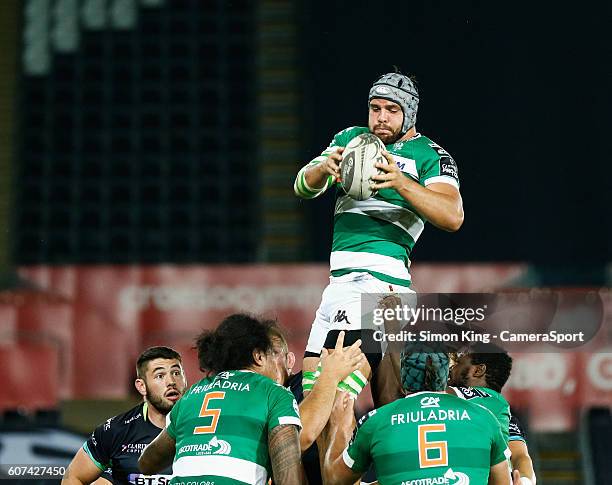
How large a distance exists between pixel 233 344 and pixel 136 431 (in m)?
1.89

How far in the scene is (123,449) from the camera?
6.32 metres

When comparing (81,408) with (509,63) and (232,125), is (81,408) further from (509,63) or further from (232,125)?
(509,63)

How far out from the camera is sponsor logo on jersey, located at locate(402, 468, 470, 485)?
4297 mm

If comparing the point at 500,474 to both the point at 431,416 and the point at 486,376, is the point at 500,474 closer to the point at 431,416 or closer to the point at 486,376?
the point at 431,416

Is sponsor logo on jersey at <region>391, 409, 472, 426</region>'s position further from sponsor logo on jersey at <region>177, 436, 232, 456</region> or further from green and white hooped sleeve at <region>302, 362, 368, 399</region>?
sponsor logo on jersey at <region>177, 436, 232, 456</region>

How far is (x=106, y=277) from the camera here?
1442 centimetres

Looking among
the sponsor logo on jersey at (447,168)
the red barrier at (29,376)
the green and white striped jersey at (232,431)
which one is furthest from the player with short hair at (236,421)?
the red barrier at (29,376)

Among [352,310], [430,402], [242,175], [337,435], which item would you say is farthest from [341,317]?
[242,175]

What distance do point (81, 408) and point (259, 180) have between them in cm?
598

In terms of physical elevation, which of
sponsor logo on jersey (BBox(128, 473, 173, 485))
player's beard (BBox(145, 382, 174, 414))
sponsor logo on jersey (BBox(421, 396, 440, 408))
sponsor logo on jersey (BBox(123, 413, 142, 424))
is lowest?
sponsor logo on jersey (BBox(128, 473, 173, 485))

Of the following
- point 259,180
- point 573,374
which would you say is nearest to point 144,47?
point 259,180

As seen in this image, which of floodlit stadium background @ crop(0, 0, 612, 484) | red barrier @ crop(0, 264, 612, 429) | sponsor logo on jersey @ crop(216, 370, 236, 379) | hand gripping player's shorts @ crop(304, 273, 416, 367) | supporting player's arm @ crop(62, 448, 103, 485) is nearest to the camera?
sponsor logo on jersey @ crop(216, 370, 236, 379)

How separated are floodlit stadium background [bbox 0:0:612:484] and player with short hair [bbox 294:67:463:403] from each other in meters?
5.40

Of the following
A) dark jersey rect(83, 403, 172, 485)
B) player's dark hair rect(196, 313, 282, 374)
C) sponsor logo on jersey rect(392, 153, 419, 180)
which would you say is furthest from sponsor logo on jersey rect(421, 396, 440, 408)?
dark jersey rect(83, 403, 172, 485)
